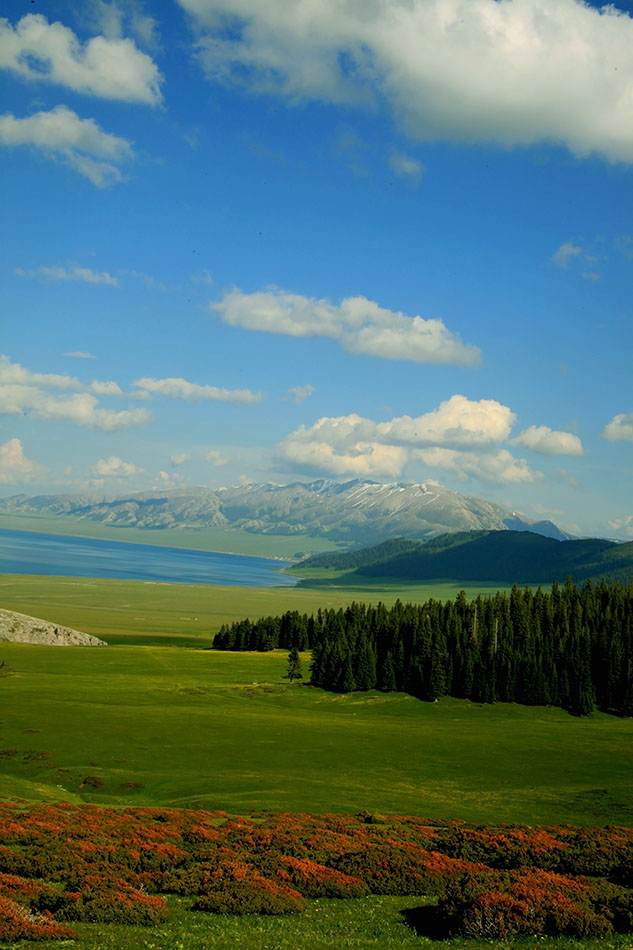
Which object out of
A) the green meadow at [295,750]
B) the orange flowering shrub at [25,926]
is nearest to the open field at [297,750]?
the green meadow at [295,750]

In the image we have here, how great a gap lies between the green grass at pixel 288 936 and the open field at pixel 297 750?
30625 mm

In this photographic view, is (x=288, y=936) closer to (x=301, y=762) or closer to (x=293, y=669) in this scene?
(x=301, y=762)

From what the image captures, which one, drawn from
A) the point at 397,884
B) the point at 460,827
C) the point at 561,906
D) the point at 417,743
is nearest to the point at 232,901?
the point at 397,884

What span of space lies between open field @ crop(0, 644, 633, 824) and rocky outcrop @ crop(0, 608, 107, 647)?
137 ft

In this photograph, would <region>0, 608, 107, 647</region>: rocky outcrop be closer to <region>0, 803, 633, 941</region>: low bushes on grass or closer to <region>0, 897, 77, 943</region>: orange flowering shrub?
<region>0, 803, 633, 941</region>: low bushes on grass

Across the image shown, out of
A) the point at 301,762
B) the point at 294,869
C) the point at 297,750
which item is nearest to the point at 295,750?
the point at 297,750

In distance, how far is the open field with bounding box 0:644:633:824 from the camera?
5959cm

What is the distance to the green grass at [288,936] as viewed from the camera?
69.6ft

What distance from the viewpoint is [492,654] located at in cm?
12925

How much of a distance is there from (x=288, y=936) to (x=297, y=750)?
56.2 metres

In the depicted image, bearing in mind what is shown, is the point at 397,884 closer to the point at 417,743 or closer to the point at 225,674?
the point at 417,743

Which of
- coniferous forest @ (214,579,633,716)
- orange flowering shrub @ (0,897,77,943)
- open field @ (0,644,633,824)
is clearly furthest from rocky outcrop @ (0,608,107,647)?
orange flowering shrub @ (0,897,77,943)

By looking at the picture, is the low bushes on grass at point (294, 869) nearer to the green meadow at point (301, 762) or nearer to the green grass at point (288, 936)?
the green grass at point (288, 936)

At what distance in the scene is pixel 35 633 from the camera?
552 feet
